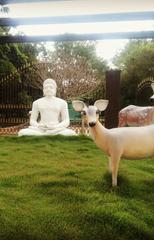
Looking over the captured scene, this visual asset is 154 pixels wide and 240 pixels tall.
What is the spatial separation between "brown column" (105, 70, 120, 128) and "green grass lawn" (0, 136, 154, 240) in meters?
1.28

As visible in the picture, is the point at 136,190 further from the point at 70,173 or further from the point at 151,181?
the point at 70,173

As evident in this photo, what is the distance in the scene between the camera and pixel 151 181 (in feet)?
7.09

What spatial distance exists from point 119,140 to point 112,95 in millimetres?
1899

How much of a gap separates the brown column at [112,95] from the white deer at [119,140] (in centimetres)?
175

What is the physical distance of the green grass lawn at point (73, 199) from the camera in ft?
5.24

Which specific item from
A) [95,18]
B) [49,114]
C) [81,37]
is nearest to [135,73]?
[49,114]

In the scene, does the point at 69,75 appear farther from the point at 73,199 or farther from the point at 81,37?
the point at 81,37

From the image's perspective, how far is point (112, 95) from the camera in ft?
13.1

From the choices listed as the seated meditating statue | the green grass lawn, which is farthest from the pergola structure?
the seated meditating statue

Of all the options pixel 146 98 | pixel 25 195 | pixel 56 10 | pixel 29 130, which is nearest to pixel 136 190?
pixel 25 195

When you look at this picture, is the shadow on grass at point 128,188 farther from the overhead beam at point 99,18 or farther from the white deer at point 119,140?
the overhead beam at point 99,18

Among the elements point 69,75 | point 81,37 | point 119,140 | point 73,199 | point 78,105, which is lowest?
point 73,199

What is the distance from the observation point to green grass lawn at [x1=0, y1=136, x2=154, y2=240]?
160cm

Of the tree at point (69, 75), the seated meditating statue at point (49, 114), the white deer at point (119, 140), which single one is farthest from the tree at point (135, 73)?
the white deer at point (119, 140)
